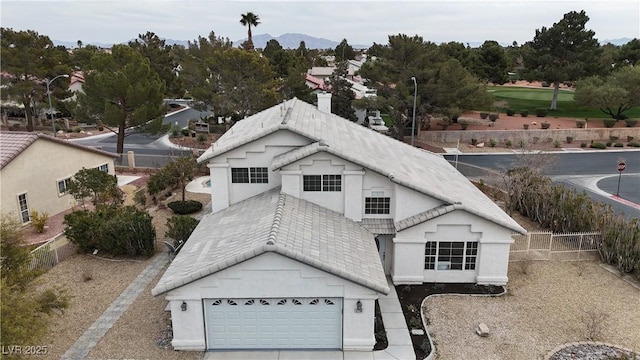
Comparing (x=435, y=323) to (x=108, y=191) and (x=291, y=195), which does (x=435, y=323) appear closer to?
(x=291, y=195)

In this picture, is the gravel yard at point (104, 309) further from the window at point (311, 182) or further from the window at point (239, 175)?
the window at point (311, 182)

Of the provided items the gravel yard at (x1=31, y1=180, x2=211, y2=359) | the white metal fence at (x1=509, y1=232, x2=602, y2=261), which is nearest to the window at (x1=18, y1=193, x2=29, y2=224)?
the gravel yard at (x1=31, y1=180, x2=211, y2=359)

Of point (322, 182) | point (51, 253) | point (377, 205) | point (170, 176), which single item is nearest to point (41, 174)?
point (170, 176)

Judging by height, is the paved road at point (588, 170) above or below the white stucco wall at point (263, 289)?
below

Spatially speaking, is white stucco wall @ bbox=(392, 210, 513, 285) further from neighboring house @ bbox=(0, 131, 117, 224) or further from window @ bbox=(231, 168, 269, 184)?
neighboring house @ bbox=(0, 131, 117, 224)

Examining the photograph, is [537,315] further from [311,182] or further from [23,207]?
[23,207]

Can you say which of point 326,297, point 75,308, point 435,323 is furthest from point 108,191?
point 435,323

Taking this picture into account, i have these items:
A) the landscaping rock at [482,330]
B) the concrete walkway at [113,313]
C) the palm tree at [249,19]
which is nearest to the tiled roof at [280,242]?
the concrete walkway at [113,313]
